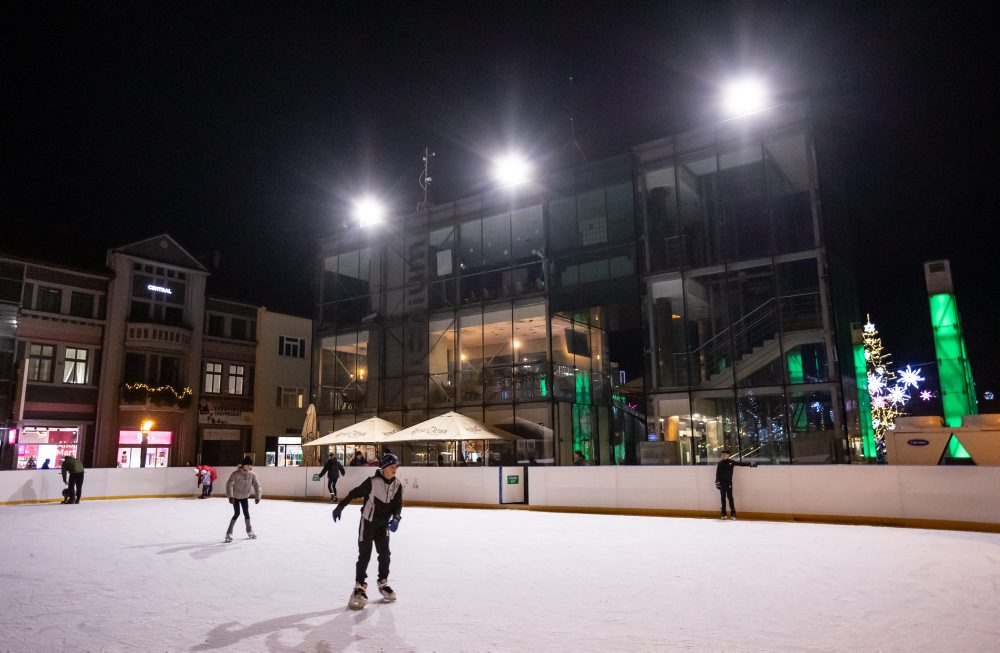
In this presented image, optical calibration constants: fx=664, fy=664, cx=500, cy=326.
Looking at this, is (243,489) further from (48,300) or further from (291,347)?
(291,347)

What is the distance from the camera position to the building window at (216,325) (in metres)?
38.3

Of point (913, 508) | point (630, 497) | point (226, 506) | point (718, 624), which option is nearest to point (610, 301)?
point (630, 497)

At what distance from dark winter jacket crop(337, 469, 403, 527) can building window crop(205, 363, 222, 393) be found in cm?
3368

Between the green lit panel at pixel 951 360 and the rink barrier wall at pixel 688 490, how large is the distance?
9733 mm

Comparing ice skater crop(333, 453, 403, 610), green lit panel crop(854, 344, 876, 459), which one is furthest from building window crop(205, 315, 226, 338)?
ice skater crop(333, 453, 403, 610)

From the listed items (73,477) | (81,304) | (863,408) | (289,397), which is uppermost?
(81,304)

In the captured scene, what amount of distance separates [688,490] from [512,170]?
51.2 ft

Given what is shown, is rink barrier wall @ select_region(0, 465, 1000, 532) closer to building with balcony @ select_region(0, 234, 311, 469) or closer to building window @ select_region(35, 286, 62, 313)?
building with balcony @ select_region(0, 234, 311, 469)

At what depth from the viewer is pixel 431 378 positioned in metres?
30.0

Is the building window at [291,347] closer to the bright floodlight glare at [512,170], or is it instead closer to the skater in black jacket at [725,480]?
the bright floodlight glare at [512,170]

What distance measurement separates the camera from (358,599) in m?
6.74

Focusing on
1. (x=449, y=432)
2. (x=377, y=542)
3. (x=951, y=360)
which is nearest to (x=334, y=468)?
(x=449, y=432)

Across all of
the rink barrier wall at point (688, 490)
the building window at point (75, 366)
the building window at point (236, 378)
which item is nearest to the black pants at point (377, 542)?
the rink barrier wall at point (688, 490)

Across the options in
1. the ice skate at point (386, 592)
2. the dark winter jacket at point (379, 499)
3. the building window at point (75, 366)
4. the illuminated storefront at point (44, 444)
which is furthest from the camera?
the building window at point (75, 366)
